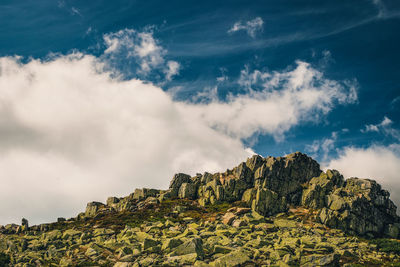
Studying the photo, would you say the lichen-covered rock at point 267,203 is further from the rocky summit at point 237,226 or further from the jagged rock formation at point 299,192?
the rocky summit at point 237,226

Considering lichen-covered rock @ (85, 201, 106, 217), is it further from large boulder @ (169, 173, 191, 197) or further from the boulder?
the boulder

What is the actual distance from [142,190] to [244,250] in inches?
3782

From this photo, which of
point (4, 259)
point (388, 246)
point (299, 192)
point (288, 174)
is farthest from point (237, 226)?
point (288, 174)

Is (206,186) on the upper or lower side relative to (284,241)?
upper

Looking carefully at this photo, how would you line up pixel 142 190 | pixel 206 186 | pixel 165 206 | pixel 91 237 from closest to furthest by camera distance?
pixel 91 237, pixel 165 206, pixel 206 186, pixel 142 190

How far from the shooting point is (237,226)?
2987 inches

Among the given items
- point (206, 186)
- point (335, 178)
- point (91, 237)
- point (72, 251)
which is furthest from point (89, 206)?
point (335, 178)

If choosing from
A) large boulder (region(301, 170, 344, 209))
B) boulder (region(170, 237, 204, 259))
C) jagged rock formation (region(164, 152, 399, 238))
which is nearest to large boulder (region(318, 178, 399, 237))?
jagged rock formation (region(164, 152, 399, 238))

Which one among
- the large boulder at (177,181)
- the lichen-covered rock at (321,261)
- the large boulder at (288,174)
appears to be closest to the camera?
the lichen-covered rock at (321,261)

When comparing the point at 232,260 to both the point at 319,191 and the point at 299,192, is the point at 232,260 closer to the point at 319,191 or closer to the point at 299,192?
the point at 319,191

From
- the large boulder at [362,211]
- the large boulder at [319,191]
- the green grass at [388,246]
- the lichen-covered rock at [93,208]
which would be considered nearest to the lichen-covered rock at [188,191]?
the lichen-covered rock at [93,208]

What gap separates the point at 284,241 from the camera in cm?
6266

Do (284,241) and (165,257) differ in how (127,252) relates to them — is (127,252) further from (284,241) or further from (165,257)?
(284,241)

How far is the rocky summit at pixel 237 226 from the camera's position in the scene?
51.9 meters
